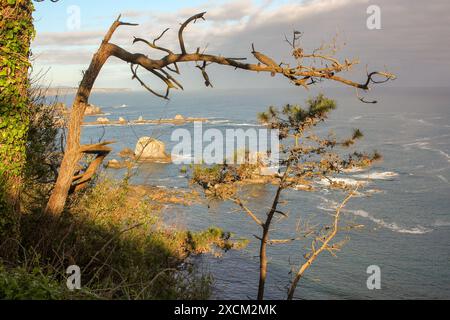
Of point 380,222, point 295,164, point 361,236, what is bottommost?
point 361,236

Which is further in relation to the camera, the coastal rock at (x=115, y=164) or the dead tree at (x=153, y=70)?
the coastal rock at (x=115, y=164)

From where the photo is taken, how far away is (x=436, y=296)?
24.2m

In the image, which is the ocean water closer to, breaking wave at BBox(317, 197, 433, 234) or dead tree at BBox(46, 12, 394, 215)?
breaking wave at BBox(317, 197, 433, 234)

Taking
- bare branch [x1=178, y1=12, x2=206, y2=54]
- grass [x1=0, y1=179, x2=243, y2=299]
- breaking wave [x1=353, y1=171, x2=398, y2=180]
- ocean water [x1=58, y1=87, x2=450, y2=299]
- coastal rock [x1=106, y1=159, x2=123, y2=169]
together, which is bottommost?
ocean water [x1=58, y1=87, x2=450, y2=299]

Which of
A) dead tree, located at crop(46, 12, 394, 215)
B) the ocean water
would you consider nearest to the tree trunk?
dead tree, located at crop(46, 12, 394, 215)

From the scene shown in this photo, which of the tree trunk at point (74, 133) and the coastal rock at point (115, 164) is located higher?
the tree trunk at point (74, 133)

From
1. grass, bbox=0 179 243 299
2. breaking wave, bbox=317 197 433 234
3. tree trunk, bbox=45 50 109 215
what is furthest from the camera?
breaking wave, bbox=317 197 433 234

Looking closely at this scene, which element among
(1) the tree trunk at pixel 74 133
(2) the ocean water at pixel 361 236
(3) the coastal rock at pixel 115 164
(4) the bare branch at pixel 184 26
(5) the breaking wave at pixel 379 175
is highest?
(4) the bare branch at pixel 184 26

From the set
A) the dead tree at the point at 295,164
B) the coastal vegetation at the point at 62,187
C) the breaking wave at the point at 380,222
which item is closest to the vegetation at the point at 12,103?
the coastal vegetation at the point at 62,187

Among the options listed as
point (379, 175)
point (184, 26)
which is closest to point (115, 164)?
point (379, 175)

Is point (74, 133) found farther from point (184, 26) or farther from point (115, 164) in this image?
point (115, 164)

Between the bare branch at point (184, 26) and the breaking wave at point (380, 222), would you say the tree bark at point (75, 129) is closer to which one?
the bare branch at point (184, 26)
